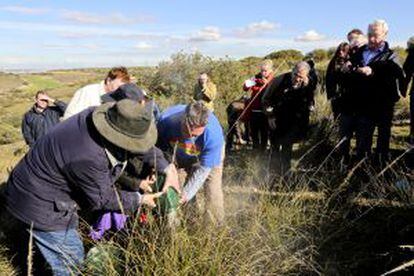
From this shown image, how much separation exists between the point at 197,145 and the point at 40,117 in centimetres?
344

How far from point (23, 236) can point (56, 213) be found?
1.54 m

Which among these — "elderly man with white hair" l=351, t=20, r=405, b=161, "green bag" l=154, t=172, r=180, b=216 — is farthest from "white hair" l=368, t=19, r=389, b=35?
"green bag" l=154, t=172, r=180, b=216

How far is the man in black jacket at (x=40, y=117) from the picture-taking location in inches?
299

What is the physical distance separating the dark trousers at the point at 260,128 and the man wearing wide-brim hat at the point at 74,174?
4.13 m

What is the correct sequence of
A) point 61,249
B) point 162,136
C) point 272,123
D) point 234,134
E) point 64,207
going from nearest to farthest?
point 64,207 < point 61,249 < point 162,136 < point 272,123 < point 234,134

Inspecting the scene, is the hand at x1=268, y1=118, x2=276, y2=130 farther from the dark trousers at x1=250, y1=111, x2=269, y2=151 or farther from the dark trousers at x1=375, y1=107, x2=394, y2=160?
the dark trousers at x1=375, y1=107, x2=394, y2=160

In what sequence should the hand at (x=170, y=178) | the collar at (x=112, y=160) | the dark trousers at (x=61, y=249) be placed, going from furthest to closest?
the hand at (x=170, y=178) < the dark trousers at (x=61, y=249) < the collar at (x=112, y=160)

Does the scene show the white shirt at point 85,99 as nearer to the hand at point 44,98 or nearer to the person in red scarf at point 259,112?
the hand at point 44,98

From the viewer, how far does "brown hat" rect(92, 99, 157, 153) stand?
3.57m

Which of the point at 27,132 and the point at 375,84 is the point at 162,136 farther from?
the point at 27,132

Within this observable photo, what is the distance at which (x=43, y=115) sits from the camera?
767 cm

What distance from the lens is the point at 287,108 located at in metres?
7.35

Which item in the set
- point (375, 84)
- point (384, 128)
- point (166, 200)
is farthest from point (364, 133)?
point (166, 200)

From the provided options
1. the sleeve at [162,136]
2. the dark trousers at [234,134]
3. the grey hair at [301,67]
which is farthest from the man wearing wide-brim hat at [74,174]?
the dark trousers at [234,134]
